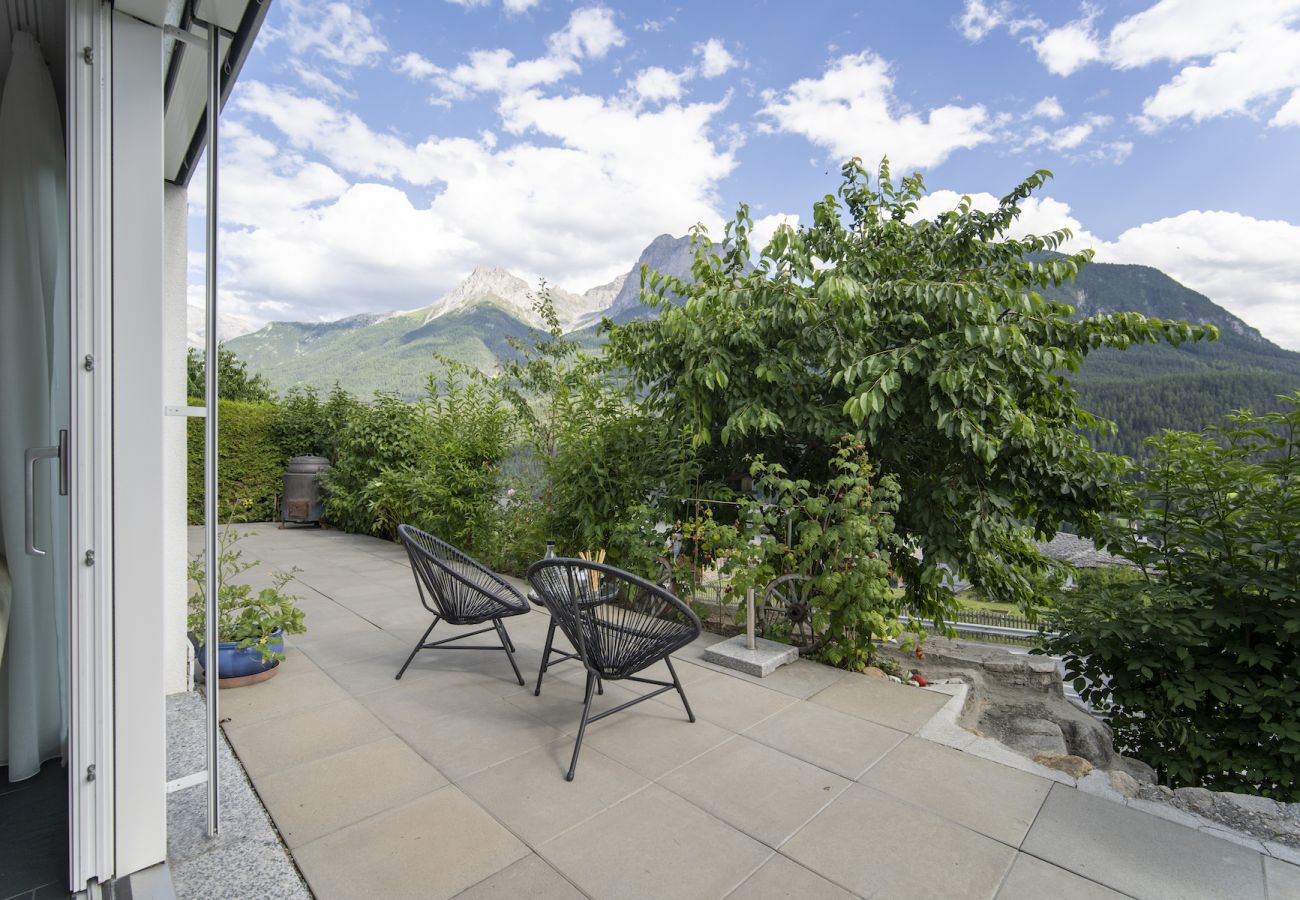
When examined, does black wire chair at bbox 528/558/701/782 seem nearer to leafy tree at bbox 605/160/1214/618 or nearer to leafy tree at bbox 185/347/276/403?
leafy tree at bbox 605/160/1214/618

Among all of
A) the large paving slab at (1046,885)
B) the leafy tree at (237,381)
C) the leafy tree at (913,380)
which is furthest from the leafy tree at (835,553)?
the leafy tree at (237,381)

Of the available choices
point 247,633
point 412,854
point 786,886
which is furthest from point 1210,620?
point 247,633

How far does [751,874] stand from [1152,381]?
2736 centimetres

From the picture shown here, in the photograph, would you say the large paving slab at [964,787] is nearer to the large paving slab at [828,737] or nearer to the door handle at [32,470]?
the large paving slab at [828,737]

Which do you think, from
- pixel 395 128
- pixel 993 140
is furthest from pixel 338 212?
pixel 993 140

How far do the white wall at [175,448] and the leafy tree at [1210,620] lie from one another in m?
4.14

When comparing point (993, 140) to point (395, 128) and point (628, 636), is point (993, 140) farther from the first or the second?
point (395, 128)

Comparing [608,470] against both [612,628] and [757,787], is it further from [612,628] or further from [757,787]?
[757,787]

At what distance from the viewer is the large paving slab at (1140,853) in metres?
1.65

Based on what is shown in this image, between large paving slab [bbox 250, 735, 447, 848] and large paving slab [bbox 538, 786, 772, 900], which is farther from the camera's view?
large paving slab [bbox 250, 735, 447, 848]

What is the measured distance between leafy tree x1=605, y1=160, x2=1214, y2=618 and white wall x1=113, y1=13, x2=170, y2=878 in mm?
2696

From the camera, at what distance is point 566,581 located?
2.46 meters

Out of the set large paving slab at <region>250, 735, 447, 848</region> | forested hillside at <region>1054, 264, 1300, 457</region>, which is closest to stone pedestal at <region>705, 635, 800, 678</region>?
large paving slab at <region>250, 735, 447, 848</region>

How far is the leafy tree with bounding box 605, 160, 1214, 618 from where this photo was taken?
11.8 feet
